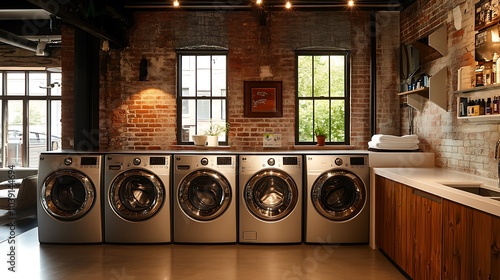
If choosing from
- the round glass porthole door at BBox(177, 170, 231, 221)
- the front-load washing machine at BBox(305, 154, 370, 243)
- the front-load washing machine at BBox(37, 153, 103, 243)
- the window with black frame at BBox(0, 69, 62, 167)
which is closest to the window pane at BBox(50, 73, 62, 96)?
the window with black frame at BBox(0, 69, 62, 167)

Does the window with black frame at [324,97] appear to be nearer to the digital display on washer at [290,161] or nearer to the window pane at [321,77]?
the window pane at [321,77]

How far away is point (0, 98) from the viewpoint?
9344mm

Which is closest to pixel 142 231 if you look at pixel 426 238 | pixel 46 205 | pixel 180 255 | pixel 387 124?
pixel 180 255

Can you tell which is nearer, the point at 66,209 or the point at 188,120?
the point at 66,209

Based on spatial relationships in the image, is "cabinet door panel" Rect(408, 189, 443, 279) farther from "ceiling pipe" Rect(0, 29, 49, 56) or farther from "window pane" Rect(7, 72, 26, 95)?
"window pane" Rect(7, 72, 26, 95)

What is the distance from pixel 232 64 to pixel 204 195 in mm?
1990

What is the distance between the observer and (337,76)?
5.91 metres

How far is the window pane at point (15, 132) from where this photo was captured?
9328mm

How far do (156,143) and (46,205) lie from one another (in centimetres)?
165

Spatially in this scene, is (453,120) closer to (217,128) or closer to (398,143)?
(398,143)

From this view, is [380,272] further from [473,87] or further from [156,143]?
[156,143]

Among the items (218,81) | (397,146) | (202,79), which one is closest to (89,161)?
(202,79)

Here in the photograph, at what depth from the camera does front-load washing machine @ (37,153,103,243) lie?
4809 mm

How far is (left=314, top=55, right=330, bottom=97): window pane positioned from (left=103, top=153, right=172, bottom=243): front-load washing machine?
2.41 meters
